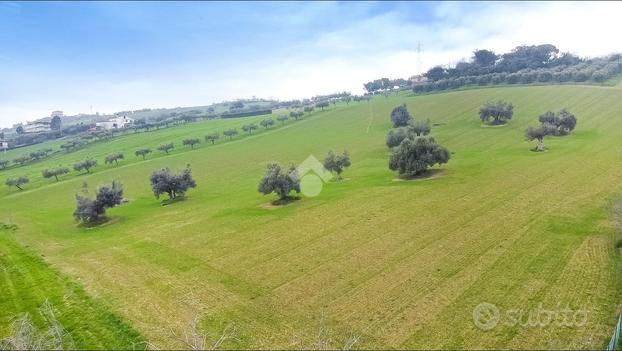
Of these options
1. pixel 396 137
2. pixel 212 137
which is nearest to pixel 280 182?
pixel 396 137

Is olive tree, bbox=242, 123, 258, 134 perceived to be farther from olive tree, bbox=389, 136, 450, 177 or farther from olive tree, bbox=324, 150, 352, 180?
olive tree, bbox=389, 136, 450, 177

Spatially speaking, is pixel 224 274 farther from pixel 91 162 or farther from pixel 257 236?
pixel 91 162

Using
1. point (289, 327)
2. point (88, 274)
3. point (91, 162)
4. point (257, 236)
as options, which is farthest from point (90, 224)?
point (91, 162)

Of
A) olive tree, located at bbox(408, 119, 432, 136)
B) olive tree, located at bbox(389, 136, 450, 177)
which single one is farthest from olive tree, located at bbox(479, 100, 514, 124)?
olive tree, located at bbox(389, 136, 450, 177)

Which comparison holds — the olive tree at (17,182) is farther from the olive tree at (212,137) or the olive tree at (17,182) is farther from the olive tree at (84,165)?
the olive tree at (212,137)

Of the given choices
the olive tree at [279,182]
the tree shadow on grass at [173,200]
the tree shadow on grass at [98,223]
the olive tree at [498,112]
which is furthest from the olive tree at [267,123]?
the olive tree at [279,182]

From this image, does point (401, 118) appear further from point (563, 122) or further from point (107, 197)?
point (107, 197)
